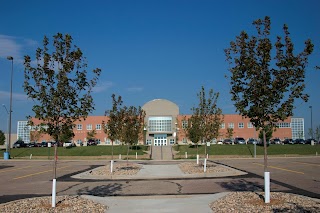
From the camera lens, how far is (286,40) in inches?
434

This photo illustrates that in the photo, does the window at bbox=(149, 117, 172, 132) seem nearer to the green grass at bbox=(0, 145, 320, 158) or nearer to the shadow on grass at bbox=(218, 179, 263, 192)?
the green grass at bbox=(0, 145, 320, 158)

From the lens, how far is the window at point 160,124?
85750mm

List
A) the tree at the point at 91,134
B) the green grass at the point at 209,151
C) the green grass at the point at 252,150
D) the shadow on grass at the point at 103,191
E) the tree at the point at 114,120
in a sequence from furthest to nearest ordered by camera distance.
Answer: the tree at the point at 91,134
the green grass at the point at 209,151
the green grass at the point at 252,150
the tree at the point at 114,120
the shadow on grass at the point at 103,191

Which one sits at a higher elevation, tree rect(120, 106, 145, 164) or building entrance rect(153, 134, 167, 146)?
tree rect(120, 106, 145, 164)

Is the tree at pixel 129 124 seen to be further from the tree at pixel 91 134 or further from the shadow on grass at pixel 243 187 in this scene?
the tree at pixel 91 134

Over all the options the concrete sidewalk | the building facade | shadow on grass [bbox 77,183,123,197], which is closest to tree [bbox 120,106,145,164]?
shadow on grass [bbox 77,183,123,197]

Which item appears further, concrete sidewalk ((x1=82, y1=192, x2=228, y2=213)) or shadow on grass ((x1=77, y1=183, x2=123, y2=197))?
shadow on grass ((x1=77, y1=183, x2=123, y2=197))

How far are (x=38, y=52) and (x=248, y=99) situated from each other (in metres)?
7.08

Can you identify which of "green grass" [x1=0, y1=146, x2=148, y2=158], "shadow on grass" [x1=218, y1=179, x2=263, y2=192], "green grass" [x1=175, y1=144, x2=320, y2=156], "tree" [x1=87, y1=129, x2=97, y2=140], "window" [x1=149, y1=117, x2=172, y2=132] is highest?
"window" [x1=149, y1=117, x2=172, y2=132]

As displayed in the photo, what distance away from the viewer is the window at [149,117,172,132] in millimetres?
85750

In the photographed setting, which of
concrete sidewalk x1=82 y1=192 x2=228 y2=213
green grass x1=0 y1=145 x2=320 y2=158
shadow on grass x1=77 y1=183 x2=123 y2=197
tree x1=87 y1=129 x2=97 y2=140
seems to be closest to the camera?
concrete sidewalk x1=82 y1=192 x2=228 y2=213

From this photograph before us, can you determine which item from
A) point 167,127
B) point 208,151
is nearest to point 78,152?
point 208,151

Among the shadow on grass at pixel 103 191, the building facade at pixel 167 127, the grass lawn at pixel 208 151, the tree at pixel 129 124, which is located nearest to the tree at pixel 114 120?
the tree at pixel 129 124

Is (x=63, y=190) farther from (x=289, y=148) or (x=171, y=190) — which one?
(x=289, y=148)
